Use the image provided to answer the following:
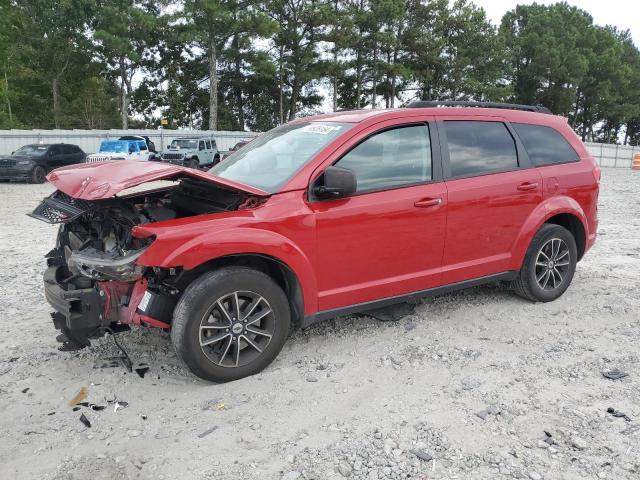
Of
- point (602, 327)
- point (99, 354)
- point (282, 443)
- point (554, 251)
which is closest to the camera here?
point (282, 443)

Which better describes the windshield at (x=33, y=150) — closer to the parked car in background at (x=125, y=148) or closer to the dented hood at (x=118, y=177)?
the parked car in background at (x=125, y=148)

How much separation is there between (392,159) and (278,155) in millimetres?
908

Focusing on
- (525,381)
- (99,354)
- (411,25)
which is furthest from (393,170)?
(411,25)

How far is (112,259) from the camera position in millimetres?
3455

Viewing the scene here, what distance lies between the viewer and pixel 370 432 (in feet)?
9.98

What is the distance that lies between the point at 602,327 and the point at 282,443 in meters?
3.13

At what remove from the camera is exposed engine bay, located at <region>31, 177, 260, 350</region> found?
343 cm

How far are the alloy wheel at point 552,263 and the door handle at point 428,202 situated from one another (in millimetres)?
1399

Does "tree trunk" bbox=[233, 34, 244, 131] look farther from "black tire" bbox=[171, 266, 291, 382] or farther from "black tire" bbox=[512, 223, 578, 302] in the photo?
"black tire" bbox=[171, 266, 291, 382]

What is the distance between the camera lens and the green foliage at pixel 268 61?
36906mm

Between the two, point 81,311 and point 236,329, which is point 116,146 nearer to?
point 81,311

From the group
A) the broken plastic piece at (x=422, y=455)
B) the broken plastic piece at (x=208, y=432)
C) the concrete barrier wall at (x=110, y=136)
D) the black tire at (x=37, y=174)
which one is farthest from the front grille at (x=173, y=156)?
the broken plastic piece at (x=422, y=455)

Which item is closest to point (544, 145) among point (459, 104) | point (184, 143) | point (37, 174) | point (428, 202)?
point (459, 104)

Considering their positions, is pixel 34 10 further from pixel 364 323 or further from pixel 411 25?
pixel 364 323
